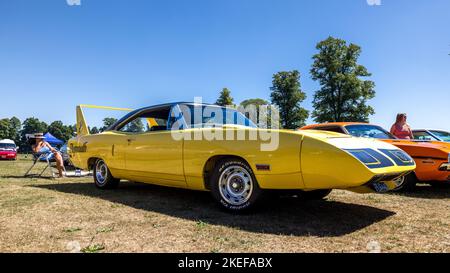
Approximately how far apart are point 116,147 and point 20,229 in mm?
2499

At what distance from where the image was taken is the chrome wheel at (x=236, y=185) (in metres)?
3.93

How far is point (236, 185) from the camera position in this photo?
4.02m

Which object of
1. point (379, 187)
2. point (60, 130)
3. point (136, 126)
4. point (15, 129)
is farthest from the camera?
point (15, 129)

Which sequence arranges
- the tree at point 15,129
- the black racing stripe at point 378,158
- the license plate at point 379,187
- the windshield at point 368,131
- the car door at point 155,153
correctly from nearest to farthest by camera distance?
the black racing stripe at point 378,158 → the license plate at point 379,187 → the car door at point 155,153 → the windshield at point 368,131 → the tree at point 15,129

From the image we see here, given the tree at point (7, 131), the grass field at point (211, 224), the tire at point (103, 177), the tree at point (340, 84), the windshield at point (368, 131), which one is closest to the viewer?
the grass field at point (211, 224)

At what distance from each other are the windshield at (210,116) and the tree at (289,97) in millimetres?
35584

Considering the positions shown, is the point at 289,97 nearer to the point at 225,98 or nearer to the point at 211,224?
the point at 225,98

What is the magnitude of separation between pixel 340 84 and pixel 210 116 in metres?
32.5

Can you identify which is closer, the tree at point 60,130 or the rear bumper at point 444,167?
the rear bumper at point 444,167

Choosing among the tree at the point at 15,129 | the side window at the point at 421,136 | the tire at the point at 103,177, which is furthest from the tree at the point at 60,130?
the side window at the point at 421,136

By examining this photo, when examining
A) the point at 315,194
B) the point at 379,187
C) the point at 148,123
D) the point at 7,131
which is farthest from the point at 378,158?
the point at 7,131

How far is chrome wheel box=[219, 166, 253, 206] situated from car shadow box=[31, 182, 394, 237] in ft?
0.61

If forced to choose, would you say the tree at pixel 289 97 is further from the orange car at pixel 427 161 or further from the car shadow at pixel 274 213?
the car shadow at pixel 274 213
